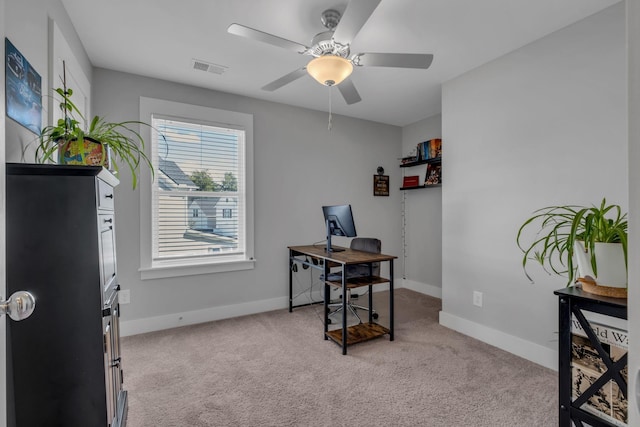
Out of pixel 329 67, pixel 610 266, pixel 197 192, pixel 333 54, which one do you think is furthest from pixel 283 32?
pixel 610 266

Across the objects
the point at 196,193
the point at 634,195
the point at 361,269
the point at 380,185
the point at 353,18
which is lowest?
the point at 361,269

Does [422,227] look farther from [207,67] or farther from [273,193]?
[207,67]

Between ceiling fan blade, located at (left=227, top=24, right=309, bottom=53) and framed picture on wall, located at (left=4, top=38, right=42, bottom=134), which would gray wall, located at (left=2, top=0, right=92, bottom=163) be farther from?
ceiling fan blade, located at (left=227, top=24, right=309, bottom=53)

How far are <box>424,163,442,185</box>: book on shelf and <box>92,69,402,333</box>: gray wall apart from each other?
0.61 m

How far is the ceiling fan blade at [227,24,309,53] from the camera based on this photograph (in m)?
1.74

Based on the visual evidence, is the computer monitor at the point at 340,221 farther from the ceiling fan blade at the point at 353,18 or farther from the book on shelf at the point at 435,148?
the book on shelf at the point at 435,148

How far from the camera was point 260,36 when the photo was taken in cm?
183

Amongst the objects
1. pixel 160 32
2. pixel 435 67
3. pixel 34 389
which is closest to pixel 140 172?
pixel 160 32

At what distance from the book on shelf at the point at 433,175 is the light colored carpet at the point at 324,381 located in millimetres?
1853

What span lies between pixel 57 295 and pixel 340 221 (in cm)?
221

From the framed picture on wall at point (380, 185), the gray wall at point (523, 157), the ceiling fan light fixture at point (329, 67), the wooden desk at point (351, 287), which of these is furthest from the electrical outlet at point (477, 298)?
the ceiling fan light fixture at point (329, 67)

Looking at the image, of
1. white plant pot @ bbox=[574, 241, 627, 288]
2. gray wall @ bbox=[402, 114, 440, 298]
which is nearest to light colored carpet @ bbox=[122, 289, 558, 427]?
white plant pot @ bbox=[574, 241, 627, 288]

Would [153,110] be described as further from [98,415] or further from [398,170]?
[398,170]

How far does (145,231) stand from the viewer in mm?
3031
